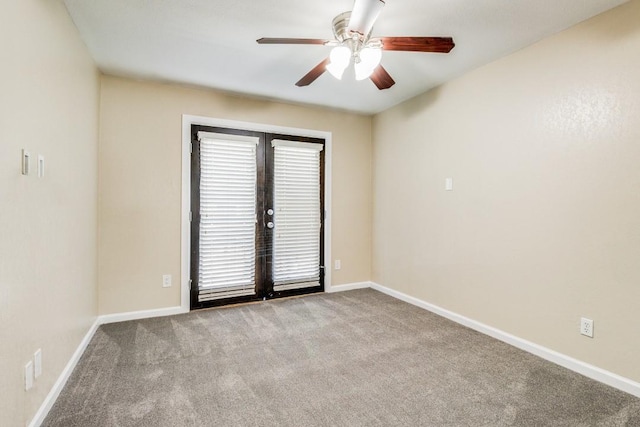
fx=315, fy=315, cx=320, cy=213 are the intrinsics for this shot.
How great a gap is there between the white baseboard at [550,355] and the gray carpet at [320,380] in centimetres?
6

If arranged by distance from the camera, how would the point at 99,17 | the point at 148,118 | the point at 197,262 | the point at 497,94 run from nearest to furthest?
the point at 99,17
the point at 497,94
the point at 148,118
the point at 197,262

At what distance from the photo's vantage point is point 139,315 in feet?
10.7

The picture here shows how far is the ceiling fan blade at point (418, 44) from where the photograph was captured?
1.84 m

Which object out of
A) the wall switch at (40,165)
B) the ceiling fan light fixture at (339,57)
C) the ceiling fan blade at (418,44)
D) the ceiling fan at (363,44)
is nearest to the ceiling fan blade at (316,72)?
the ceiling fan at (363,44)

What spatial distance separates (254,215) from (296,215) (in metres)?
0.57

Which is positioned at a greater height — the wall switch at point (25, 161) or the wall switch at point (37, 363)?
the wall switch at point (25, 161)

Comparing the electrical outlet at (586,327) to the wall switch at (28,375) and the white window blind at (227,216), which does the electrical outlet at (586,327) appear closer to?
the white window blind at (227,216)

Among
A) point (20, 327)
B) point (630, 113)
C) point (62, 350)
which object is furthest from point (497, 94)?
point (62, 350)

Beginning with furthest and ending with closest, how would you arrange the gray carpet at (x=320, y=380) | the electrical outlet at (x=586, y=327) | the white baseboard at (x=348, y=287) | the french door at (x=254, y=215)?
the white baseboard at (x=348, y=287) < the french door at (x=254, y=215) < the electrical outlet at (x=586, y=327) < the gray carpet at (x=320, y=380)

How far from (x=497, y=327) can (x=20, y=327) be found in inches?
131

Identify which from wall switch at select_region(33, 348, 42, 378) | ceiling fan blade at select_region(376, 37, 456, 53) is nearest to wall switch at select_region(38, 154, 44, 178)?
wall switch at select_region(33, 348, 42, 378)

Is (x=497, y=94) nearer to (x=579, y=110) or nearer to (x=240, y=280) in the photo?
(x=579, y=110)

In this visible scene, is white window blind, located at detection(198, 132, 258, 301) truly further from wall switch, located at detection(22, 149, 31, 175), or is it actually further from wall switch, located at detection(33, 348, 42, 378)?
wall switch, located at detection(22, 149, 31, 175)

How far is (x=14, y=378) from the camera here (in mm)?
1452
